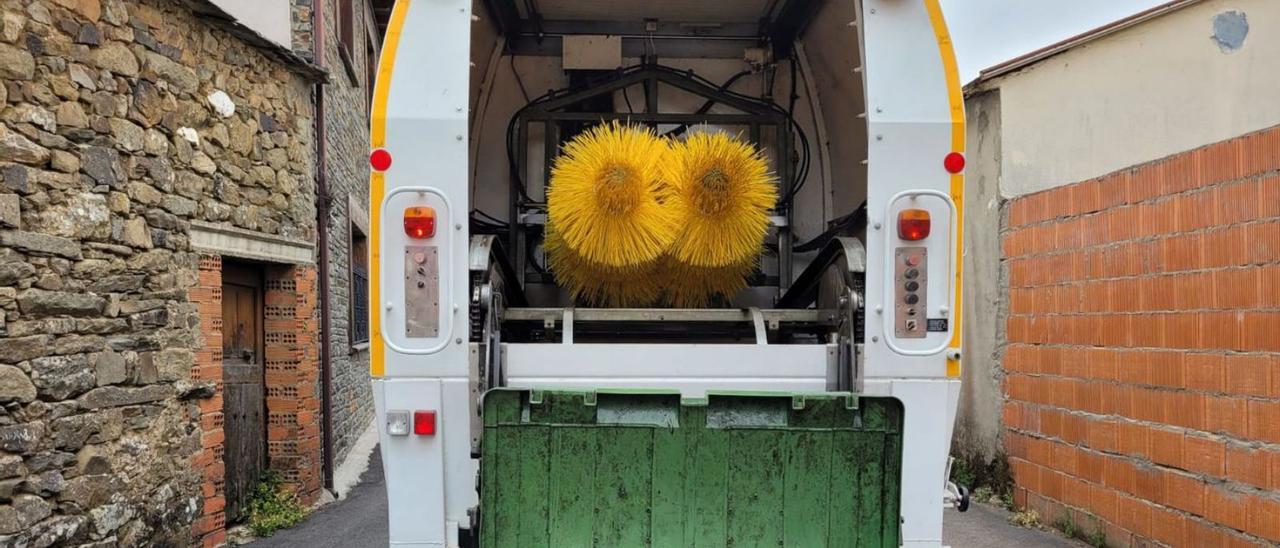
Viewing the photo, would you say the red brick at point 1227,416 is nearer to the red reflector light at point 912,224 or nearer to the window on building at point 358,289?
the red reflector light at point 912,224

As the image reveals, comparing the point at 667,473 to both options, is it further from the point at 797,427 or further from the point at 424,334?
the point at 424,334

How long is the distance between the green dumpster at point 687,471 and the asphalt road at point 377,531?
288 cm

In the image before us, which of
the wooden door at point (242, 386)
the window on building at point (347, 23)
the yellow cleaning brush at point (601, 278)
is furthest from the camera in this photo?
the window on building at point (347, 23)

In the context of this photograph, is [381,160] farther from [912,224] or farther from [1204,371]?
[1204,371]

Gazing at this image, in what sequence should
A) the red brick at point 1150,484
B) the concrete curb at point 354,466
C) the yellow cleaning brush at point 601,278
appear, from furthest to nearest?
the concrete curb at point 354,466 → the red brick at point 1150,484 → the yellow cleaning brush at point 601,278

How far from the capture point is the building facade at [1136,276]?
4.32m

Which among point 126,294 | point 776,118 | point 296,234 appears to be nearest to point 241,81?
point 296,234

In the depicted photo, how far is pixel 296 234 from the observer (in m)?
7.29

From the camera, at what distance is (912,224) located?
3.09 m

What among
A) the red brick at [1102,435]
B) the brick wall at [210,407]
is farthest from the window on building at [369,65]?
the red brick at [1102,435]

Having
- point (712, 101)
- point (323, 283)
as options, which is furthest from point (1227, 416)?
point (323, 283)

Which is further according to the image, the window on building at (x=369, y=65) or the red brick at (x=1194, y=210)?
the window on building at (x=369, y=65)

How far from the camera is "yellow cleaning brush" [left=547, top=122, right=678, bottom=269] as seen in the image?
129 inches

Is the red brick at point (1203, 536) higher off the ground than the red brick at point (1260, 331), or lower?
lower
